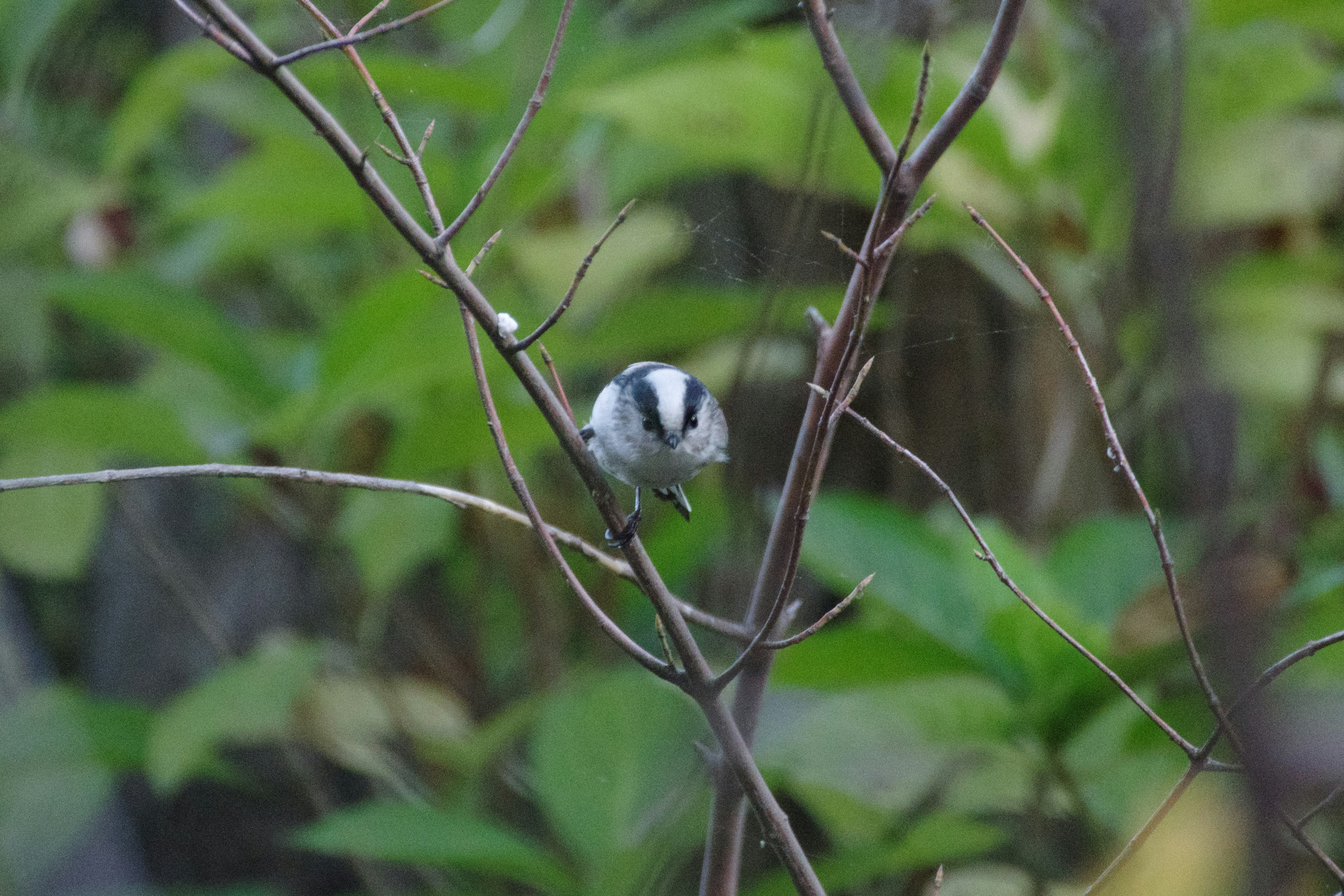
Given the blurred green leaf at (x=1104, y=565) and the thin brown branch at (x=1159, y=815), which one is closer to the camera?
the thin brown branch at (x=1159, y=815)

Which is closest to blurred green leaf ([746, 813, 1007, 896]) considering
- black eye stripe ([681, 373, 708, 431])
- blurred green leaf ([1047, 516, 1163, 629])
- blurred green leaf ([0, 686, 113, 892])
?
blurred green leaf ([1047, 516, 1163, 629])

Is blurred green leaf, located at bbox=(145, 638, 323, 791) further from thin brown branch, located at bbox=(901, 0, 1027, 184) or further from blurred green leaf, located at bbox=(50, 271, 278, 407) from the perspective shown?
thin brown branch, located at bbox=(901, 0, 1027, 184)

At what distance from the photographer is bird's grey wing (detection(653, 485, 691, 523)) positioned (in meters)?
0.94

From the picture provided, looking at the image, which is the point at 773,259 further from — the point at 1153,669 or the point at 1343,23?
the point at 1343,23

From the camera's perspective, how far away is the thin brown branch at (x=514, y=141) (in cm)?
55

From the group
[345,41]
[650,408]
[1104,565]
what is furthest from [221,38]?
[1104,565]

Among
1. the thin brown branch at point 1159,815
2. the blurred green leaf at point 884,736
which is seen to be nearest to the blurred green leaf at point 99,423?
the blurred green leaf at point 884,736

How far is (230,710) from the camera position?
1255 mm

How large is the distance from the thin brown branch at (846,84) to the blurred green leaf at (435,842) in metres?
0.76

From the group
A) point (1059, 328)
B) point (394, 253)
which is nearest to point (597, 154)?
point (394, 253)

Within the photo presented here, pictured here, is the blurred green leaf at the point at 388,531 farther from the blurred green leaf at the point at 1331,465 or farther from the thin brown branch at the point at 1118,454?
the blurred green leaf at the point at 1331,465

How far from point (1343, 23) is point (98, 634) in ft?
7.20

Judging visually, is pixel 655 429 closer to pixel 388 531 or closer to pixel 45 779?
pixel 388 531

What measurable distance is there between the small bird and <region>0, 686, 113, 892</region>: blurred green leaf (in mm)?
921
